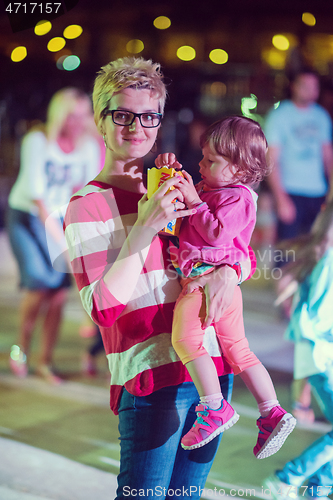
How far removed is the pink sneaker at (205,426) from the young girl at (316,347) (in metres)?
0.91

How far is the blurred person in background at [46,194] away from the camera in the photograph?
323 centimetres

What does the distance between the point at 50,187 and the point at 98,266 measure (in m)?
2.23

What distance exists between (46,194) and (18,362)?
1202mm

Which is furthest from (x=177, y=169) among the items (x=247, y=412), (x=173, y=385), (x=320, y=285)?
(x=247, y=412)

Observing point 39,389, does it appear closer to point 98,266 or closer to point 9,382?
point 9,382

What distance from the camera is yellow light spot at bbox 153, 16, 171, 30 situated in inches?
438

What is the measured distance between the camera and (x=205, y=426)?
47.1 inches

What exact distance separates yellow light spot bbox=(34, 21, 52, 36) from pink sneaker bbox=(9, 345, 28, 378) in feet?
7.81

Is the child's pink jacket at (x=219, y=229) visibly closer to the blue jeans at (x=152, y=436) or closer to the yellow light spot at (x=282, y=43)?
the blue jeans at (x=152, y=436)

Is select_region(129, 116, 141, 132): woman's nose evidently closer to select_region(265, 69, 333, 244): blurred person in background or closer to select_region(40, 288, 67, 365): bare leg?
select_region(265, 69, 333, 244): blurred person in background

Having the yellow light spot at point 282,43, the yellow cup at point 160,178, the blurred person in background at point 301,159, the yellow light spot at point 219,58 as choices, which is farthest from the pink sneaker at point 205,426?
the yellow light spot at point 282,43

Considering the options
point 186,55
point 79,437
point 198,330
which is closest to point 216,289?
point 198,330

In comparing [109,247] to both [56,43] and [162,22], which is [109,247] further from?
[162,22]

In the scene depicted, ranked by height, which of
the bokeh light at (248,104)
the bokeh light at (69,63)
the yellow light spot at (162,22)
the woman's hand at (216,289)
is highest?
the yellow light spot at (162,22)
